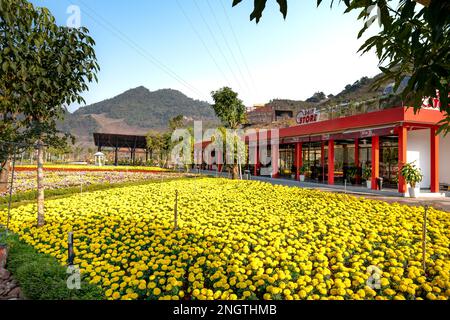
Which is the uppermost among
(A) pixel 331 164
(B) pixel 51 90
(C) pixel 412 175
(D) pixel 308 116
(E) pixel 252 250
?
(D) pixel 308 116

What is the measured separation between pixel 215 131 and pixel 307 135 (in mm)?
7049

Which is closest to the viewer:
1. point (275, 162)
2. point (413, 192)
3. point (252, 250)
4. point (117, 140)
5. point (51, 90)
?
point (252, 250)

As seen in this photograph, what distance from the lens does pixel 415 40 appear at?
1655mm

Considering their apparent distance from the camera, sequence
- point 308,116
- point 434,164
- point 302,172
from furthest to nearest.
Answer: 1. point 302,172
2. point 308,116
3. point 434,164

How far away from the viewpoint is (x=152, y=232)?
570 centimetres

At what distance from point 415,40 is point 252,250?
390cm

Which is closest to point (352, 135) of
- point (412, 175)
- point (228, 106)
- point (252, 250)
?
point (412, 175)

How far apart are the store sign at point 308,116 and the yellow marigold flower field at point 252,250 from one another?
13.3 meters

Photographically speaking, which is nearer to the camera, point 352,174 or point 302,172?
point 352,174

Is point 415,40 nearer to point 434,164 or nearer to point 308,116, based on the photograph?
point 434,164

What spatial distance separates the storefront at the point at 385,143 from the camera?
536 inches

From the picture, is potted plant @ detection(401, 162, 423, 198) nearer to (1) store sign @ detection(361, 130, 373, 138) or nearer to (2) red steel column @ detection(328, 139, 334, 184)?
(1) store sign @ detection(361, 130, 373, 138)

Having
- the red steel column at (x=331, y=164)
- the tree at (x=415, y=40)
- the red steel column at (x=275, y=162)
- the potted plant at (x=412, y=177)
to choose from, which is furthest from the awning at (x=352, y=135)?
the tree at (x=415, y=40)

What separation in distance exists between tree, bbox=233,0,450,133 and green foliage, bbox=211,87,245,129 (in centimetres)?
1968
